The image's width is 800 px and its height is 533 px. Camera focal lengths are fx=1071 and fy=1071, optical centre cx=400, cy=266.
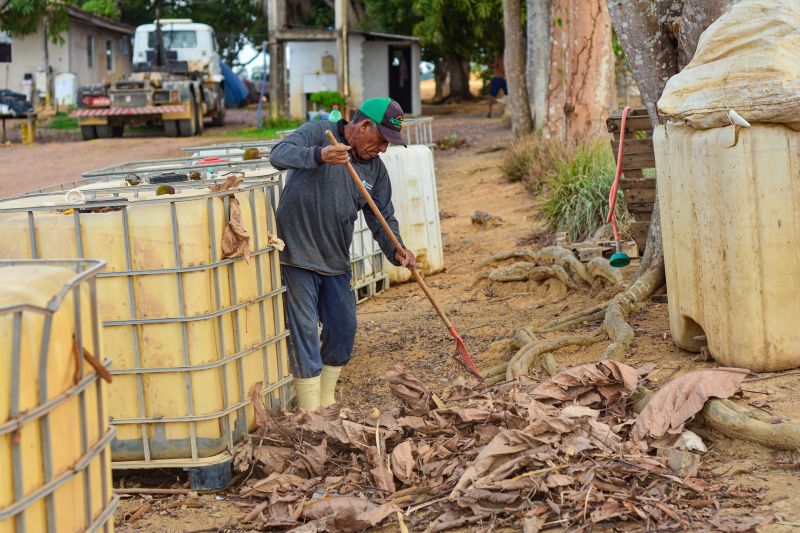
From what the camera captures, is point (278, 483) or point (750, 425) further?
point (278, 483)

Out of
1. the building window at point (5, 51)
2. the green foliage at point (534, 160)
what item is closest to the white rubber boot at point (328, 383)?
the green foliage at point (534, 160)

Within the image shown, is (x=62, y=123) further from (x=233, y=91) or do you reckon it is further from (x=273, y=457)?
(x=273, y=457)

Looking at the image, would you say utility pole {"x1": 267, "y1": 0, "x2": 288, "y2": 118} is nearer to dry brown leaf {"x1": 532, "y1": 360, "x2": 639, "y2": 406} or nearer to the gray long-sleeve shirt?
the gray long-sleeve shirt

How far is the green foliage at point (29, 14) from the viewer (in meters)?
27.4

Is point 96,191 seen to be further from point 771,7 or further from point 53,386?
point 771,7

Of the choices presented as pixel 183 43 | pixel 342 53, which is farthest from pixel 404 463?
pixel 183 43

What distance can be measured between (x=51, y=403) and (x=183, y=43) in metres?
29.1

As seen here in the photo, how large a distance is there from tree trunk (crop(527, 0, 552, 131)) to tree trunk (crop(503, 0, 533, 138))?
32 centimetres

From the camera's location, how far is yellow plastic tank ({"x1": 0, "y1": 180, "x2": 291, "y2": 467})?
15.1ft

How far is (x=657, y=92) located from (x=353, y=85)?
26.9 meters

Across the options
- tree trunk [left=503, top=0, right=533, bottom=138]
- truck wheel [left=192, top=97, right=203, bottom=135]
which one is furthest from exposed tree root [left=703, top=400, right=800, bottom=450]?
truck wheel [left=192, top=97, right=203, bottom=135]

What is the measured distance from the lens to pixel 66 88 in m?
36.9

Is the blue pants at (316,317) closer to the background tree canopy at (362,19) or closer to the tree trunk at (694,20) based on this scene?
the tree trunk at (694,20)

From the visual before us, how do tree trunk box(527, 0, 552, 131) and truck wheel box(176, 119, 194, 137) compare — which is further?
truck wheel box(176, 119, 194, 137)
